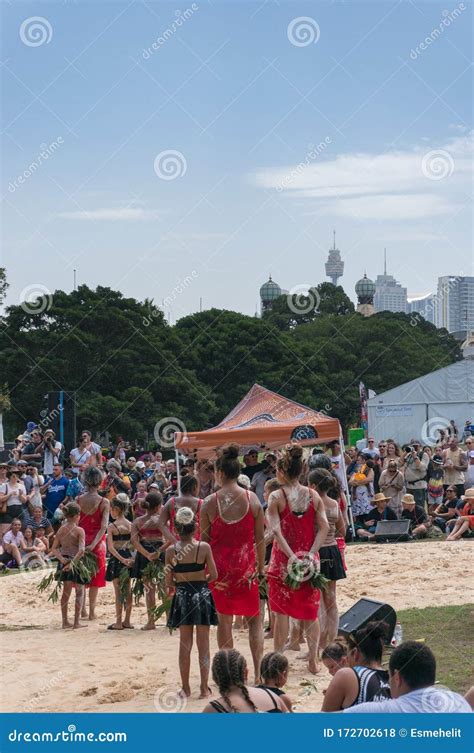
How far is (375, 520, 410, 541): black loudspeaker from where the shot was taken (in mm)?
17547

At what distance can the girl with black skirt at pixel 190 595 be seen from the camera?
8.11 metres

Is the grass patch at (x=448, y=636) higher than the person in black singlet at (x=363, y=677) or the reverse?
the reverse

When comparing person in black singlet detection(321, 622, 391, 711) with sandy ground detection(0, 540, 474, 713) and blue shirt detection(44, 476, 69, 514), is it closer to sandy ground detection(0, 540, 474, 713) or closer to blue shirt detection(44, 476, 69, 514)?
sandy ground detection(0, 540, 474, 713)

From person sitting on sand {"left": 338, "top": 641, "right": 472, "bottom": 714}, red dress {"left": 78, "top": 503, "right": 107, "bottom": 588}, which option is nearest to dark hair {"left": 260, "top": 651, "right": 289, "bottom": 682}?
person sitting on sand {"left": 338, "top": 641, "right": 472, "bottom": 714}

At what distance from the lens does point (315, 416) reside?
1780 centimetres

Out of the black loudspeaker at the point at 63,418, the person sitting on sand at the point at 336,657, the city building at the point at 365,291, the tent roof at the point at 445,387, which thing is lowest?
the person sitting on sand at the point at 336,657

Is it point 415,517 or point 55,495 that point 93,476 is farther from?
point 415,517

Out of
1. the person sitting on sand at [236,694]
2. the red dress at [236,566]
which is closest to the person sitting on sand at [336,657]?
the person sitting on sand at [236,694]

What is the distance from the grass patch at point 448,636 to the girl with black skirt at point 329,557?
0.88 meters

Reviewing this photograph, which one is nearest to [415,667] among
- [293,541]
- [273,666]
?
[273,666]

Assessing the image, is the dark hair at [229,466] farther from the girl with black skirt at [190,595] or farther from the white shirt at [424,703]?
the white shirt at [424,703]

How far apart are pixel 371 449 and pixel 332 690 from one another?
14905 millimetres
